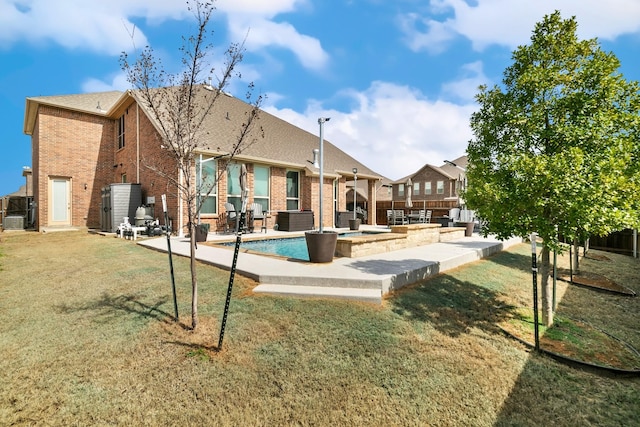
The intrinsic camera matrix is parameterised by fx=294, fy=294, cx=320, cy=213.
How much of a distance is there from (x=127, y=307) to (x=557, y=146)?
6.99 m

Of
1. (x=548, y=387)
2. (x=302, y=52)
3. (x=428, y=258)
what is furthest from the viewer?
(x=302, y=52)

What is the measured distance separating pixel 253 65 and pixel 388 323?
449 centimetres

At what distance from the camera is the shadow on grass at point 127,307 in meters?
4.21

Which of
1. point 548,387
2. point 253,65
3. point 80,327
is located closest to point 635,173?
point 548,387

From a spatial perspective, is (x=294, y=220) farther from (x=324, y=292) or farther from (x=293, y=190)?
(x=324, y=292)

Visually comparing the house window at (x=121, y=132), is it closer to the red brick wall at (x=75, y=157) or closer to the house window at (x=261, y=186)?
the red brick wall at (x=75, y=157)

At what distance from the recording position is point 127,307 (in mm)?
4480

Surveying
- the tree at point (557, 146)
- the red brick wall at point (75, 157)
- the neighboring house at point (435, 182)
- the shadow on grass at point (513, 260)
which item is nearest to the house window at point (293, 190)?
the shadow on grass at point (513, 260)

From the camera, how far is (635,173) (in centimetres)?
404

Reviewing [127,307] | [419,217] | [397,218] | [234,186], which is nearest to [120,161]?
[234,186]

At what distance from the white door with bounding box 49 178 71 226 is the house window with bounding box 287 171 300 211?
1195 centimetres

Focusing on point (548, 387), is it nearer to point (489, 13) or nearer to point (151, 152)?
point (489, 13)

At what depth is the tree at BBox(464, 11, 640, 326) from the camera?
3879mm

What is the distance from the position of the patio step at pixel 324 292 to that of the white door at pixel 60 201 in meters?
16.7
